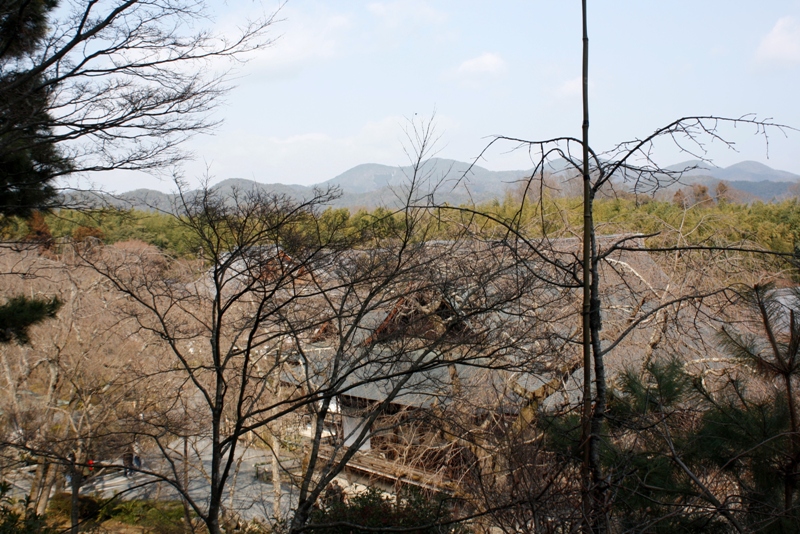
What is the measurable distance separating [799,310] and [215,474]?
15.2ft

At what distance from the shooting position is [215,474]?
4973mm

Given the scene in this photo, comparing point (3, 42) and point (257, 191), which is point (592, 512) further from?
point (3, 42)

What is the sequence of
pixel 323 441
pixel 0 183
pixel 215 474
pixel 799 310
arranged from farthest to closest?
pixel 323 441 → pixel 0 183 → pixel 215 474 → pixel 799 310

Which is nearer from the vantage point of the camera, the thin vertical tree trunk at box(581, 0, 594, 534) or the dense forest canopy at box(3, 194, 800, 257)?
the thin vertical tree trunk at box(581, 0, 594, 534)

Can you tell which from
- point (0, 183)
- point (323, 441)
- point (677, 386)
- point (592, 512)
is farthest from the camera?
point (323, 441)

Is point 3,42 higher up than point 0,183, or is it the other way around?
point 3,42

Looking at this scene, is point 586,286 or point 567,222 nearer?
point 586,286

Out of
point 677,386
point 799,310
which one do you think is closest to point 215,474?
point 677,386

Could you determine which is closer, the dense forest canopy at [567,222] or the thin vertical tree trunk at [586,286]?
the thin vertical tree trunk at [586,286]

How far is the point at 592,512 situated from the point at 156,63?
5948mm

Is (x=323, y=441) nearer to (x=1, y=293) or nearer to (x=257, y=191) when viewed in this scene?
(x=257, y=191)

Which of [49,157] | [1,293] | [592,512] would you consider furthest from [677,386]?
[1,293]

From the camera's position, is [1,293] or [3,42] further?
[1,293]

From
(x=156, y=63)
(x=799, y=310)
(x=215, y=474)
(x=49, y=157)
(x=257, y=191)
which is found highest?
(x=156, y=63)
